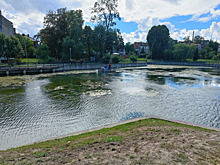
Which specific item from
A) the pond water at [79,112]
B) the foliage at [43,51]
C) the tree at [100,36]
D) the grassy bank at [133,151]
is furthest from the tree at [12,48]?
the grassy bank at [133,151]

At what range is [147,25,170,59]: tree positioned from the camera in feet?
265

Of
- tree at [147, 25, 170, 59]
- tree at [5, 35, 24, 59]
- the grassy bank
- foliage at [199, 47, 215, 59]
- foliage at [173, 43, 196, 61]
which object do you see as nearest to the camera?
the grassy bank

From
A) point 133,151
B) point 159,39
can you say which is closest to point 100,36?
point 159,39

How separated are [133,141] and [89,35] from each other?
5511 cm

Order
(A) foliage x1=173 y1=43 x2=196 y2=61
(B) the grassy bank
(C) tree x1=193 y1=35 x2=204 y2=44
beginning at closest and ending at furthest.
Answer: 1. (B) the grassy bank
2. (A) foliage x1=173 y1=43 x2=196 y2=61
3. (C) tree x1=193 y1=35 x2=204 y2=44

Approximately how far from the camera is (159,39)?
81.6m

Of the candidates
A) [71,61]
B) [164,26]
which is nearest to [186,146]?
[71,61]

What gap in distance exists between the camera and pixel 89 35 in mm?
57125

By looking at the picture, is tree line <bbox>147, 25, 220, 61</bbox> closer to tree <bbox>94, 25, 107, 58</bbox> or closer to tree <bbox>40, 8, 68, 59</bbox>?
tree <bbox>94, 25, 107, 58</bbox>

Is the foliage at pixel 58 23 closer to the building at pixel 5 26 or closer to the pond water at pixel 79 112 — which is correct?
the building at pixel 5 26

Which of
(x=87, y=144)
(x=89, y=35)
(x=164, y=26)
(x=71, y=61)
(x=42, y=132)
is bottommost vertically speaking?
(x=42, y=132)

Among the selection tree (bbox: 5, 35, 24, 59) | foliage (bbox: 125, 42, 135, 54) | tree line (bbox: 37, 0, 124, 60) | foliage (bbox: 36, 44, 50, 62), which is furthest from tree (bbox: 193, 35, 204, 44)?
tree (bbox: 5, 35, 24, 59)

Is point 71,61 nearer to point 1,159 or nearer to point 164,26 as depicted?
point 1,159

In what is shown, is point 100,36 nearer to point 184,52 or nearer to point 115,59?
point 115,59
